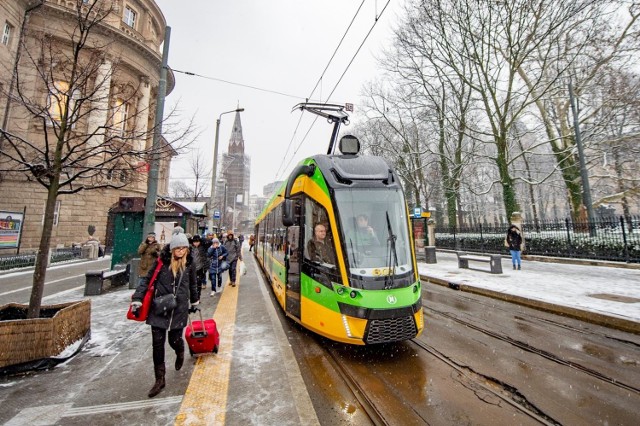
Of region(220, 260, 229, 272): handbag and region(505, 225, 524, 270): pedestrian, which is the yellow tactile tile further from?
region(505, 225, 524, 270): pedestrian

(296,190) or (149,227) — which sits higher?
(296,190)

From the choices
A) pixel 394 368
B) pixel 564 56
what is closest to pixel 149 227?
pixel 394 368

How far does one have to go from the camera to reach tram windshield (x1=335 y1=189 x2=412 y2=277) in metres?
4.33

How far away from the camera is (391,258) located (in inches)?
174

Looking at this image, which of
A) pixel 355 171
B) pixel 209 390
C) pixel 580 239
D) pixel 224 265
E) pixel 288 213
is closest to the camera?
pixel 209 390

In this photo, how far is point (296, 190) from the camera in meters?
5.71

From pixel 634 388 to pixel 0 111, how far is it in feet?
91.0

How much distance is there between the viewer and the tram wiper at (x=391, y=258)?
4160 millimetres

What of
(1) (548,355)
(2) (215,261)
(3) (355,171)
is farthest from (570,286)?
(2) (215,261)

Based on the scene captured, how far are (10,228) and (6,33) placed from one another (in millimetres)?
16886

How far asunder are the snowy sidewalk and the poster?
65.1 feet

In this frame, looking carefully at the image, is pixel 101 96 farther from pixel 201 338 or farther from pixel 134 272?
pixel 201 338

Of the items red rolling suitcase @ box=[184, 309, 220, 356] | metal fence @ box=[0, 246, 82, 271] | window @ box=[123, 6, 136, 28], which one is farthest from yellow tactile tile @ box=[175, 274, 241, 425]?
window @ box=[123, 6, 136, 28]

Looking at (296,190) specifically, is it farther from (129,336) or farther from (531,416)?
(531,416)
